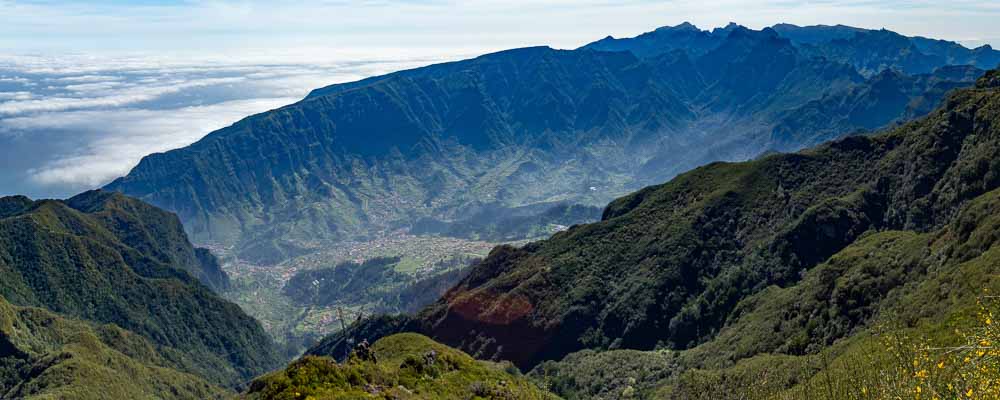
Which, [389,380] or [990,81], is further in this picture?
[990,81]

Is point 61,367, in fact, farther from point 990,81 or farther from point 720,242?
point 990,81

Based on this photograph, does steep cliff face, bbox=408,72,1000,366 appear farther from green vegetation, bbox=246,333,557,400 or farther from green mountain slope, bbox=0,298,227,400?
green mountain slope, bbox=0,298,227,400

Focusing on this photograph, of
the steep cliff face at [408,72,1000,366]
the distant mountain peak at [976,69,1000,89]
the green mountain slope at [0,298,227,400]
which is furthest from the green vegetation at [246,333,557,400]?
the distant mountain peak at [976,69,1000,89]

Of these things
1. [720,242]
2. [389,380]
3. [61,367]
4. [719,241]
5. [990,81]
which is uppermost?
[990,81]

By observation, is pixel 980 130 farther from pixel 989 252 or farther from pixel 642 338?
pixel 642 338

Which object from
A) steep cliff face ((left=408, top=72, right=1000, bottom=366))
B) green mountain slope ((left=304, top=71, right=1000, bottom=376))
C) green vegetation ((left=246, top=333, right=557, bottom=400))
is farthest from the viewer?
steep cliff face ((left=408, top=72, right=1000, bottom=366))

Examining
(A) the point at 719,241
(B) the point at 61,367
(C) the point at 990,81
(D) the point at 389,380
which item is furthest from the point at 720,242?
(B) the point at 61,367

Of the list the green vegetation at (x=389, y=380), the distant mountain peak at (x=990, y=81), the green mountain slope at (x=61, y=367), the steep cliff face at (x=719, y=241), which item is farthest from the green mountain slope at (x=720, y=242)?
the green mountain slope at (x=61, y=367)
